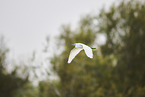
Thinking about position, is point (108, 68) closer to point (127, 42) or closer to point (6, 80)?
point (127, 42)

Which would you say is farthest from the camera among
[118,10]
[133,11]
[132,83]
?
[118,10]

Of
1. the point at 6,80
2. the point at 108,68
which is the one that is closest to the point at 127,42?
the point at 108,68

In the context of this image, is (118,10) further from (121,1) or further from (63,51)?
(63,51)

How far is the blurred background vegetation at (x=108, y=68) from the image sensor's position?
15.2 ft

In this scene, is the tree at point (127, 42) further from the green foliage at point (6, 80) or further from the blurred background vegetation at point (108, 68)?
the green foliage at point (6, 80)

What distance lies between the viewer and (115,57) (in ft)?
18.3

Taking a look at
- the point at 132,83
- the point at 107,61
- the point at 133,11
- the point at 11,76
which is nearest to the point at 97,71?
the point at 107,61

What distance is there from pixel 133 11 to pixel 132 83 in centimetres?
263

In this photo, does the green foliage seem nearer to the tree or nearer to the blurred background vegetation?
the blurred background vegetation

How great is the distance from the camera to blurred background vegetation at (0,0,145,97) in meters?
4.62

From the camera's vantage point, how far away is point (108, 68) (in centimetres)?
534

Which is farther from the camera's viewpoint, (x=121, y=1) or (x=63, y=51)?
(x=121, y=1)

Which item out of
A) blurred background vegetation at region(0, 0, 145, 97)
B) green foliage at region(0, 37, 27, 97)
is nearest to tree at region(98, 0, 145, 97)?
blurred background vegetation at region(0, 0, 145, 97)

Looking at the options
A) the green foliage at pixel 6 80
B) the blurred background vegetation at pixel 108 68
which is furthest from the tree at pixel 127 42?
the green foliage at pixel 6 80
